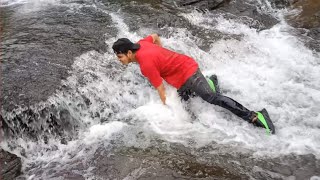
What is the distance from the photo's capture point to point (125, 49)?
18.9ft

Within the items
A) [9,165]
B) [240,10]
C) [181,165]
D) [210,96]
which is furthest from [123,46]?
[240,10]

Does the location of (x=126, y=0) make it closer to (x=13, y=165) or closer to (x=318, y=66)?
(x=318, y=66)

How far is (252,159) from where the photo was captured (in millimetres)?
5574

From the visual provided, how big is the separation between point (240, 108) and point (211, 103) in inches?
18.6

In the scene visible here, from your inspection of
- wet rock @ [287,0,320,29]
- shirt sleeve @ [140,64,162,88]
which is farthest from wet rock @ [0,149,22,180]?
wet rock @ [287,0,320,29]

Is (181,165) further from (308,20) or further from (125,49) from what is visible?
(308,20)

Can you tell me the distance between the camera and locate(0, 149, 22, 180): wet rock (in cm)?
567

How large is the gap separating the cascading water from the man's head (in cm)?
126

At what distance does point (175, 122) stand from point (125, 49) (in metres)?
1.64

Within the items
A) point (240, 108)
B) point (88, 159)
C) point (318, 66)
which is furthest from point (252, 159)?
point (318, 66)

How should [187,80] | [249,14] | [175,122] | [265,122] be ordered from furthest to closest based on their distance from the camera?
[249,14] < [175,122] < [187,80] < [265,122]

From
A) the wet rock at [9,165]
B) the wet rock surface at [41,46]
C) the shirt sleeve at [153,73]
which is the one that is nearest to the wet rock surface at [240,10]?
the wet rock surface at [41,46]

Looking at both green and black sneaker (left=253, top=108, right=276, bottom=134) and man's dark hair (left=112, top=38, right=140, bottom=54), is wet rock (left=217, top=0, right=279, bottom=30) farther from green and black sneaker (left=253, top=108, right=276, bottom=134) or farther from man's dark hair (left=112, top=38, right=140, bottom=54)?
man's dark hair (left=112, top=38, right=140, bottom=54)

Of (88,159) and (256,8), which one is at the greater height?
(256,8)
